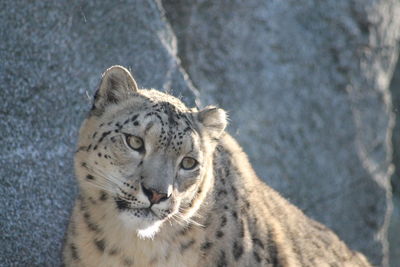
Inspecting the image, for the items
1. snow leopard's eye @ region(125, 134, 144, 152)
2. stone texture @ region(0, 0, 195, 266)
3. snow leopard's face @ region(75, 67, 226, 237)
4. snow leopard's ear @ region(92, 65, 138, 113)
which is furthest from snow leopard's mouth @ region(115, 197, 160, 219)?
stone texture @ region(0, 0, 195, 266)

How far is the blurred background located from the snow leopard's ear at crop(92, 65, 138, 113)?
64 centimetres

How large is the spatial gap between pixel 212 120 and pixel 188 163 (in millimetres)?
406

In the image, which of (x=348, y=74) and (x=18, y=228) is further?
(x=348, y=74)

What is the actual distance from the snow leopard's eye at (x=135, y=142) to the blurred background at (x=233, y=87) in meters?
1.02

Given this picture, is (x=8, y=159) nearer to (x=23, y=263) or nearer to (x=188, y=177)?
(x=23, y=263)

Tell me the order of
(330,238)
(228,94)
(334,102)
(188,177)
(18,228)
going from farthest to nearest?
(334,102), (228,94), (330,238), (18,228), (188,177)

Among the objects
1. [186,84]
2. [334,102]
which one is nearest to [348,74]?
[334,102]

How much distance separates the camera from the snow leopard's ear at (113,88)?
4.26 metres

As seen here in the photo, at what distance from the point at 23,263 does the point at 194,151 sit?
1.46 m

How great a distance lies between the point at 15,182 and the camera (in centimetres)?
488

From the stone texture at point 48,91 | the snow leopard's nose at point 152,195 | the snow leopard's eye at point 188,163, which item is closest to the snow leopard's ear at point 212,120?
the snow leopard's eye at point 188,163

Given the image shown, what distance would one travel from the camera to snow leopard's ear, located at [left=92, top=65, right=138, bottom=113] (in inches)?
168

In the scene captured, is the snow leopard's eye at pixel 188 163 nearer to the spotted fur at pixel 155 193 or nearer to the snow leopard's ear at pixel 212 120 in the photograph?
the spotted fur at pixel 155 193

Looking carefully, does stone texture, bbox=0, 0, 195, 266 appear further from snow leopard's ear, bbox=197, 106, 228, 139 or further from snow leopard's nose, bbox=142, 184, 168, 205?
snow leopard's nose, bbox=142, 184, 168, 205
